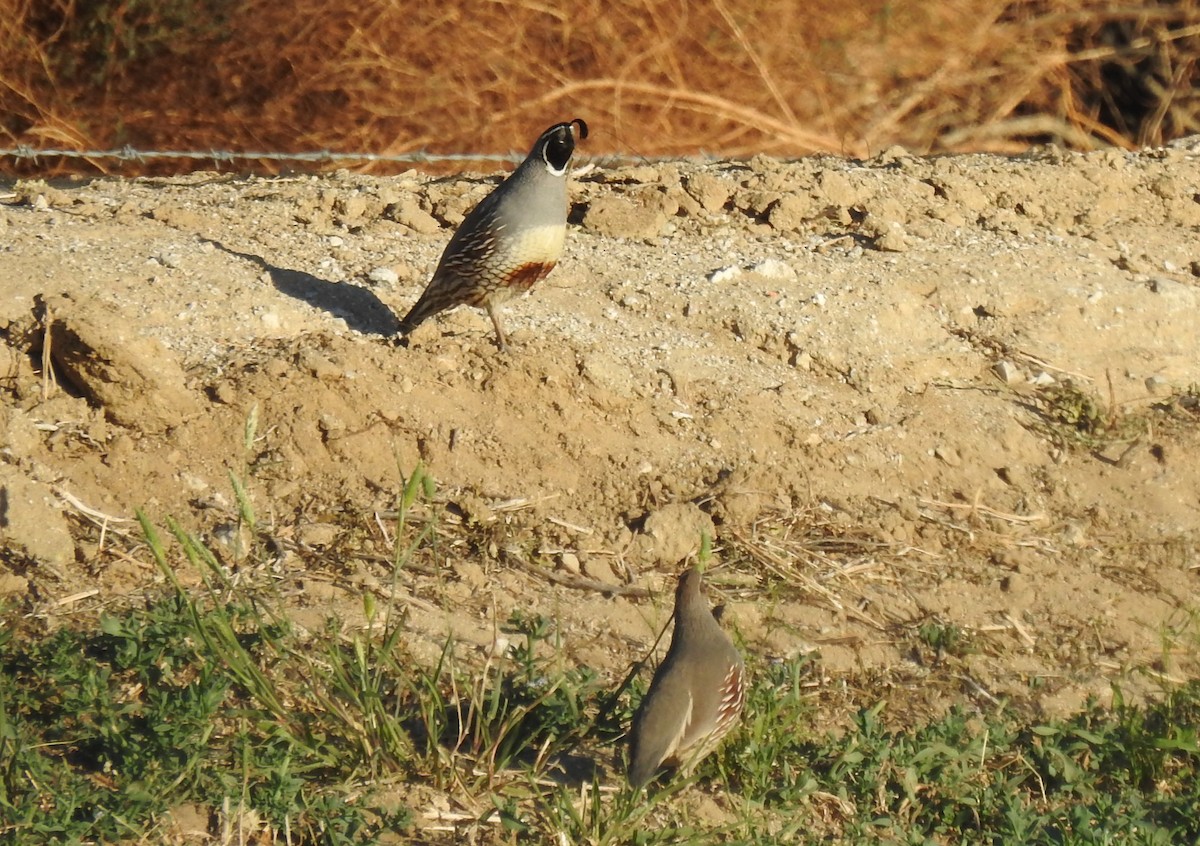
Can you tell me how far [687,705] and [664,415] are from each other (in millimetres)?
1669

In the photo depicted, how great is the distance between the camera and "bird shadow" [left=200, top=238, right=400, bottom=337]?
17.1 feet

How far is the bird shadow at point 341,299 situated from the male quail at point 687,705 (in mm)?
1917

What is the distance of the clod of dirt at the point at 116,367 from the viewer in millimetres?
4641

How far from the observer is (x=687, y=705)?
11.5 feet

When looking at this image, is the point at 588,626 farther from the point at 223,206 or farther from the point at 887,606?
the point at 223,206

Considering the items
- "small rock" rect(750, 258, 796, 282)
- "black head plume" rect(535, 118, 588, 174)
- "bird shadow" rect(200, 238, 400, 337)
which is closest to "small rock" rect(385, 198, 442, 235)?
"bird shadow" rect(200, 238, 400, 337)

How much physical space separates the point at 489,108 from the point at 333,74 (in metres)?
1.00

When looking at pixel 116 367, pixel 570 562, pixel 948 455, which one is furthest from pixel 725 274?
pixel 116 367

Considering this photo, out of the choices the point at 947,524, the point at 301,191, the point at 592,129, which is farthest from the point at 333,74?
the point at 947,524

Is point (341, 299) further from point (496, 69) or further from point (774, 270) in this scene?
point (496, 69)

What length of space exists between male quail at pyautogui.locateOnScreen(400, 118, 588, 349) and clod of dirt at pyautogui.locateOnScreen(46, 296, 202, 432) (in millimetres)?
806

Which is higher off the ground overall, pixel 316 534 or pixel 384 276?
pixel 384 276

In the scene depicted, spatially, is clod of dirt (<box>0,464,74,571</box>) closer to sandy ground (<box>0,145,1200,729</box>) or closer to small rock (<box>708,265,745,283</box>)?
sandy ground (<box>0,145,1200,729</box>)

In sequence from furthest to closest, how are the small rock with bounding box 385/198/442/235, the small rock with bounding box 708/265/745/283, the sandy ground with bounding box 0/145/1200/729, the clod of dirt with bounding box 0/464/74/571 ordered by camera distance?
the small rock with bounding box 385/198/442/235
the small rock with bounding box 708/265/745/283
the sandy ground with bounding box 0/145/1200/729
the clod of dirt with bounding box 0/464/74/571
